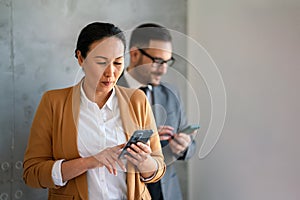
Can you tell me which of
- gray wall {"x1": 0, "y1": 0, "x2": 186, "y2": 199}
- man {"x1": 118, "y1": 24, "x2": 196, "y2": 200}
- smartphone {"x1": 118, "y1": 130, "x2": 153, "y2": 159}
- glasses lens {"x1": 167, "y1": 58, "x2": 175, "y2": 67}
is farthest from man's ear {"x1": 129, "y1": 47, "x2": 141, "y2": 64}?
gray wall {"x1": 0, "y1": 0, "x2": 186, "y2": 199}

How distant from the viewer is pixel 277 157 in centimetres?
153

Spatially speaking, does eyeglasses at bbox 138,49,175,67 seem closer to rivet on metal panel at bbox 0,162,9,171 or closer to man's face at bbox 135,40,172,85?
man's face at bbox 135,40,172,85

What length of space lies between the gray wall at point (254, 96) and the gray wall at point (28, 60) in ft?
1.75

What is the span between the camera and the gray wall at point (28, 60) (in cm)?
150

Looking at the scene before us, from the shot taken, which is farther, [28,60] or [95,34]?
[28,60]

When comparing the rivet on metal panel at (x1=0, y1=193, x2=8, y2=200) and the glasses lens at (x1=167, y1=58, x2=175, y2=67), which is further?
the rivet on metal panel at (x1=0, y1=193, x2=8, y2=200)

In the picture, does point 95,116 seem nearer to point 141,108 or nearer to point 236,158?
point 141,108

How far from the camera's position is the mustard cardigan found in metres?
1.23

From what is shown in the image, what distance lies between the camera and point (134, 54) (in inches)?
46.5

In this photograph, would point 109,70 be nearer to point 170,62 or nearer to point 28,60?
point 170,62

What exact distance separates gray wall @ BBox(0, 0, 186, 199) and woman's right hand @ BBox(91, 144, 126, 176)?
1.64 ft

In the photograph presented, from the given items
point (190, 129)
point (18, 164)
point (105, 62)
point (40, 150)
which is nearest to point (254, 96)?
point (190, 129)

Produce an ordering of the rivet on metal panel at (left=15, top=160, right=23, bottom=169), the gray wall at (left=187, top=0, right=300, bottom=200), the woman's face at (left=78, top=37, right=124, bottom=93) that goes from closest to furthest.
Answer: the woman's face at (left=78, top=37, right=124, bottom=93) → the gray wall at (left=187, top=0, right=300, bottom=200) → the rivet on metal panel at (left=15, top=160, right=23, bottom=169)

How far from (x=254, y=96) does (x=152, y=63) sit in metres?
0.60
